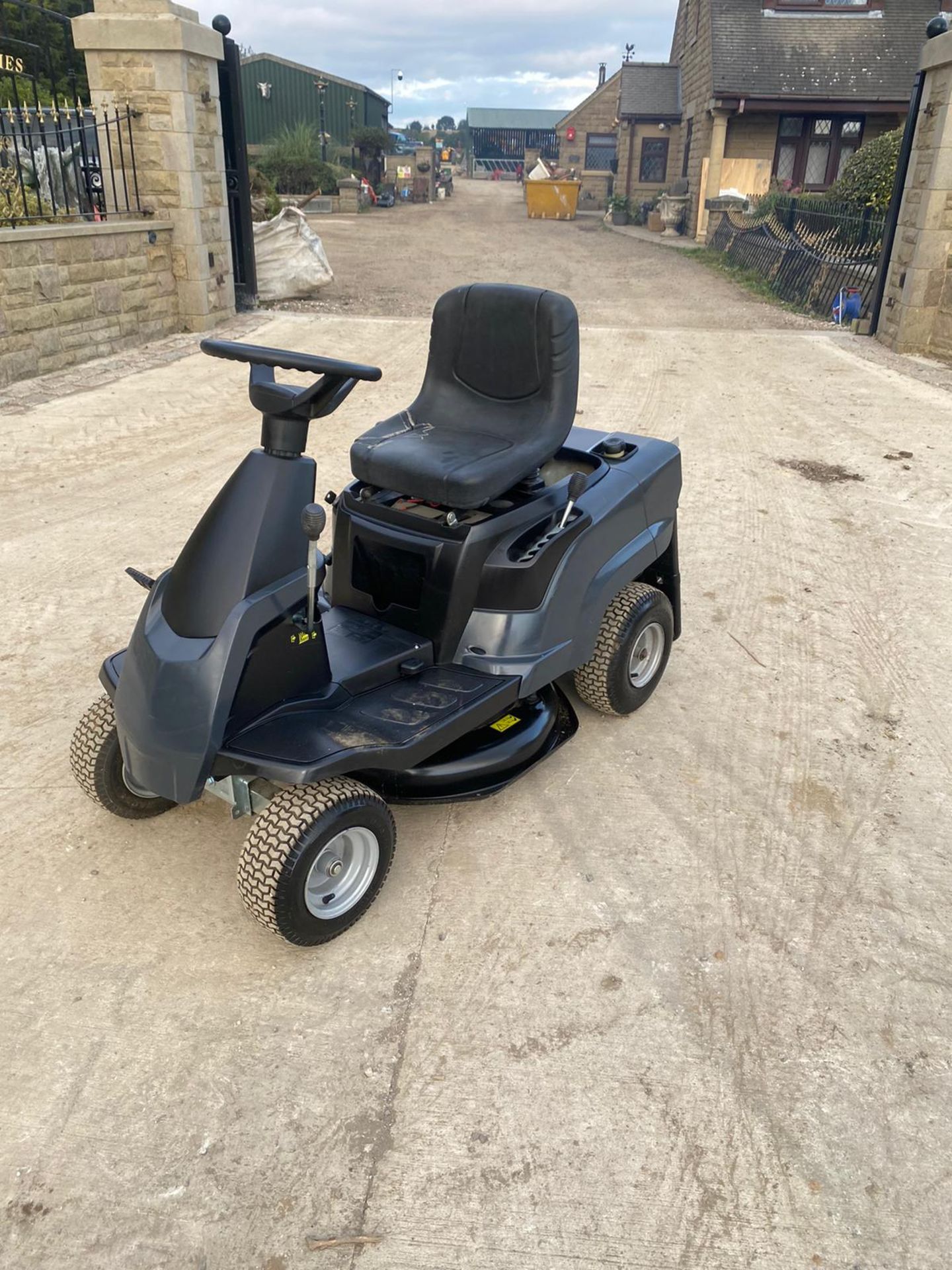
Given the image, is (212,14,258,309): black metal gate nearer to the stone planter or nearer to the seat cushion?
the seat cushion

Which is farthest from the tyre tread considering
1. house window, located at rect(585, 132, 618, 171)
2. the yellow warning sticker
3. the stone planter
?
house window, located at rect(585, 132, 618, 171)

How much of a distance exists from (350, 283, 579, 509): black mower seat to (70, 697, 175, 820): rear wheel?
1.06 m

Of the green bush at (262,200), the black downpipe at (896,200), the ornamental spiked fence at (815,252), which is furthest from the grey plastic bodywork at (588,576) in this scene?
the green bush at (262,200)

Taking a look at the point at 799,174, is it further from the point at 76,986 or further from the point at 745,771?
the point at 76,986

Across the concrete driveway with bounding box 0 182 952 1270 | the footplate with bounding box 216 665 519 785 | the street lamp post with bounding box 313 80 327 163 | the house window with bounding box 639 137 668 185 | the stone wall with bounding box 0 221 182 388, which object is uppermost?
the street lamp post with bounding box 313 80 327 163

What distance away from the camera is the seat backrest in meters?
2.96

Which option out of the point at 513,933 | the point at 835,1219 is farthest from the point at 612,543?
the point at 835,1219

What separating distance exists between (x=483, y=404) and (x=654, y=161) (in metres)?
30.8

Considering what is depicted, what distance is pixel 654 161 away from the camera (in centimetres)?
2961

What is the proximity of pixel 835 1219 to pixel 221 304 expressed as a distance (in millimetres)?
10366

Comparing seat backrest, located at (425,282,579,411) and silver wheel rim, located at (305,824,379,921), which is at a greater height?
seat backrest, located at (425,282,579,411)

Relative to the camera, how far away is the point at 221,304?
33.5ft

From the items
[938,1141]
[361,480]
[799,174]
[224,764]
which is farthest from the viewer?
[799,174]

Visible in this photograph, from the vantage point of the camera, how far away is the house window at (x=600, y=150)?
→ 128 ft
